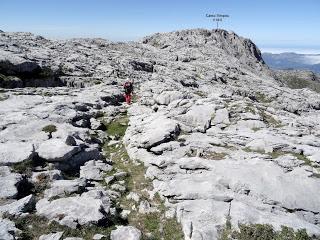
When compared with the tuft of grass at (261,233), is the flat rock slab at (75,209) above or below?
above

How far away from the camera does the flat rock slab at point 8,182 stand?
19166mm

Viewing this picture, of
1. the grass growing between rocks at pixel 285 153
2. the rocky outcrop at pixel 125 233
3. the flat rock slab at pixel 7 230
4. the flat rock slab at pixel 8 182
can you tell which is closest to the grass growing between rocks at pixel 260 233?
the rocky outcrop at pixel 125 233

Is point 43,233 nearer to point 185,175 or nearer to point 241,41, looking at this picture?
point 185,175

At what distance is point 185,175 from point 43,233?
9153 mm

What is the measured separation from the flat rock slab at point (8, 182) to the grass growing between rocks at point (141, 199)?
5540mm

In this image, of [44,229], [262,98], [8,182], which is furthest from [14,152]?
[262,98]

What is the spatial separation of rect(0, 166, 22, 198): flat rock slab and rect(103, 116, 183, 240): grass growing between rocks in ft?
18.2

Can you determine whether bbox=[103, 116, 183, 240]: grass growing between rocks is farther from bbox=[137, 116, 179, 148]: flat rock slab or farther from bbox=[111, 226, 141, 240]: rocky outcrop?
bbox=[137, 116, 179, 148]: flat rock slab

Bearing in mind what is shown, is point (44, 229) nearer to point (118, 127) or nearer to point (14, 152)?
point (14, 152)

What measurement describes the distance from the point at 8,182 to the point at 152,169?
873 cm

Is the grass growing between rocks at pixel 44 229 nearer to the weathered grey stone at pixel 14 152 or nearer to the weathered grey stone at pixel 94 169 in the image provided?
the weathered grey stone at pixel 94 169

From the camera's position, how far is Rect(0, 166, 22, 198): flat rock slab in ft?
62.9

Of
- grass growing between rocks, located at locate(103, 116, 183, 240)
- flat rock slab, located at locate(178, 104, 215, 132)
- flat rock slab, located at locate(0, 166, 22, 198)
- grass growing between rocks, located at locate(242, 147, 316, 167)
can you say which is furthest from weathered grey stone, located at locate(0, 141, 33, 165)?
grass growing between rocks, located at locate(242, 147, 316, 167)

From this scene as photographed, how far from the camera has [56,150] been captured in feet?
78.9
